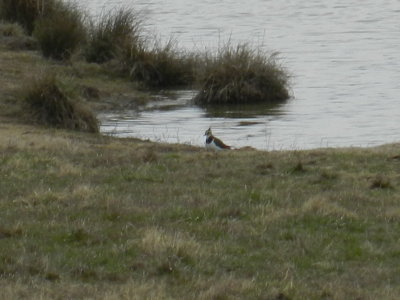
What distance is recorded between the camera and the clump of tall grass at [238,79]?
23594mm

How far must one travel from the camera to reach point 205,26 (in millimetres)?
37750

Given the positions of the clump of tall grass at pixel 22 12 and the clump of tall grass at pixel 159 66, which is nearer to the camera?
the clump of tall grass at pixel 159 66

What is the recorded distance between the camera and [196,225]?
9594 mm

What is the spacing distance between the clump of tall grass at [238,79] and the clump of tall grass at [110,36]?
2.64 metres

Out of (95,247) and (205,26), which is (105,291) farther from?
(205,26)

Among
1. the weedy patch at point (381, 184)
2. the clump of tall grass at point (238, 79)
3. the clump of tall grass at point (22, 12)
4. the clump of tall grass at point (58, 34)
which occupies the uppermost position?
the clump of tall grass at point (22, 12)

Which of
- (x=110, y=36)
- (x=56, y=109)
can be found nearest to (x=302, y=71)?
(x=110, y=36)

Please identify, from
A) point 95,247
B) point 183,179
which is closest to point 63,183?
point 183,179

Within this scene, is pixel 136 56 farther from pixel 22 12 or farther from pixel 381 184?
pixel 381 184

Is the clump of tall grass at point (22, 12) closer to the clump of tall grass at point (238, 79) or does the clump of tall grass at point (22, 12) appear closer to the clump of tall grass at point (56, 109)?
the clump of tall grass at point (238, 79)

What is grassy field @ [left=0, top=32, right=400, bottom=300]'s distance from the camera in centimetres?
783

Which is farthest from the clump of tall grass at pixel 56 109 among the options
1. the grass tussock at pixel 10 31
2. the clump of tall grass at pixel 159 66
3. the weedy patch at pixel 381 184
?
the grass tussock at pixel 10 31

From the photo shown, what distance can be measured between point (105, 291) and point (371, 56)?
2459cm

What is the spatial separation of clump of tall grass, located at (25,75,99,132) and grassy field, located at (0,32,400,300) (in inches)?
135
